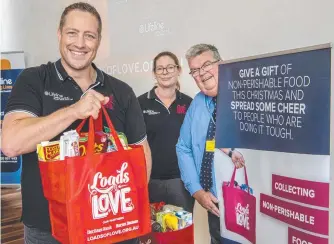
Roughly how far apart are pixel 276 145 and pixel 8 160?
442cm

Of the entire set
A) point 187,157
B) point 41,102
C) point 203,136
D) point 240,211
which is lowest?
point 240,211

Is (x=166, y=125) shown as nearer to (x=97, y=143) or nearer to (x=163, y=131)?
(x=163, y=131)

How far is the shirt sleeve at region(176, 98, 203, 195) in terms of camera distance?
1978mm

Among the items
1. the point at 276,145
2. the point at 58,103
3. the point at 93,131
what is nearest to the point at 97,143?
the point at 93,131

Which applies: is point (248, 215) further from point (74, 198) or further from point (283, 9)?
point (283, 9)

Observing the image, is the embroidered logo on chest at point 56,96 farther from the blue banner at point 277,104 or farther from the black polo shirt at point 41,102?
the blue banner at point 277,104

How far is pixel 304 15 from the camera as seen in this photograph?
5.12 ft

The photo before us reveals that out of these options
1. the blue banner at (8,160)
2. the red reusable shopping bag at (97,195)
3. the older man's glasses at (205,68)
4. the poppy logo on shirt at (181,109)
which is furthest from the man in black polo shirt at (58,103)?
the blue banner at (8,160)

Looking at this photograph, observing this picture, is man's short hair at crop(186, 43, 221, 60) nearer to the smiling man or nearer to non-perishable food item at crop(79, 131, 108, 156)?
the smiling man

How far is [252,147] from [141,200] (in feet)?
1.57

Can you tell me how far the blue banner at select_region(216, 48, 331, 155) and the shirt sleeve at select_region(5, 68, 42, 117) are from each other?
74 cm

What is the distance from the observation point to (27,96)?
1334 mm

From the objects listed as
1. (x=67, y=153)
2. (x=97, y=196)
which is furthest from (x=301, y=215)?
(x=67, y=153)

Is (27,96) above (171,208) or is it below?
above
